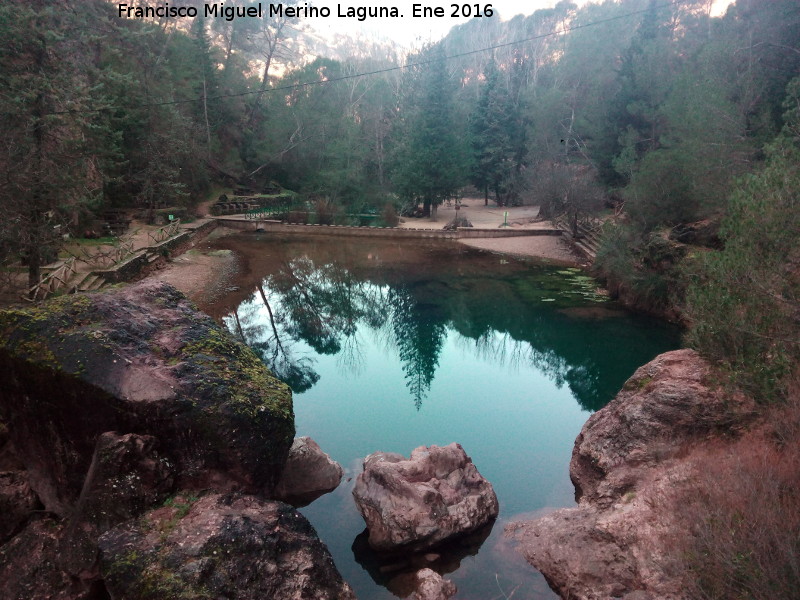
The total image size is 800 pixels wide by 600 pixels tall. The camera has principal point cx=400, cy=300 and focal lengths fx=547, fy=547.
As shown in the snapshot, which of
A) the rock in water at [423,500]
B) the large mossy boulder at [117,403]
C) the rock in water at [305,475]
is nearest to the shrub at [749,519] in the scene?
the rock in water at [423,500]

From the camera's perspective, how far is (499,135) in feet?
117

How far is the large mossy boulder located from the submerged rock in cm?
322

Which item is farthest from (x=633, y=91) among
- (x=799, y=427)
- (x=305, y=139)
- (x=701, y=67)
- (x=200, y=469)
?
(x=200, y=469)

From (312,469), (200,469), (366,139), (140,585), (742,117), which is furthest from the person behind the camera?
(366,139)

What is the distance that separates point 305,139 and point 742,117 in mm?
28244

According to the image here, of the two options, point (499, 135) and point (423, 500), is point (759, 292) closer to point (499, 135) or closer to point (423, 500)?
point (423, 500)

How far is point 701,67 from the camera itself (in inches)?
623

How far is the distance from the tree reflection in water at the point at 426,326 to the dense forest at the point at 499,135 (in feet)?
8.58

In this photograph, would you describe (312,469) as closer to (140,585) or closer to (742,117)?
(140,585)

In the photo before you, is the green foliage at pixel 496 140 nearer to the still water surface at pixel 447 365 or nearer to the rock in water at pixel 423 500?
the still water surface at pixel 447 365

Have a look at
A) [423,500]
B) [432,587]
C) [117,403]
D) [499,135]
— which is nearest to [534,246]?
[499,135]

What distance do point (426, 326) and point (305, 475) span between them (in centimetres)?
835

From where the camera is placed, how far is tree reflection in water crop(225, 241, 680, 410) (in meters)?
12.5

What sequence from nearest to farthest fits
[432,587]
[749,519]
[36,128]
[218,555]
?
[749,519] → [218,555] → [432,587] → [36,128]
